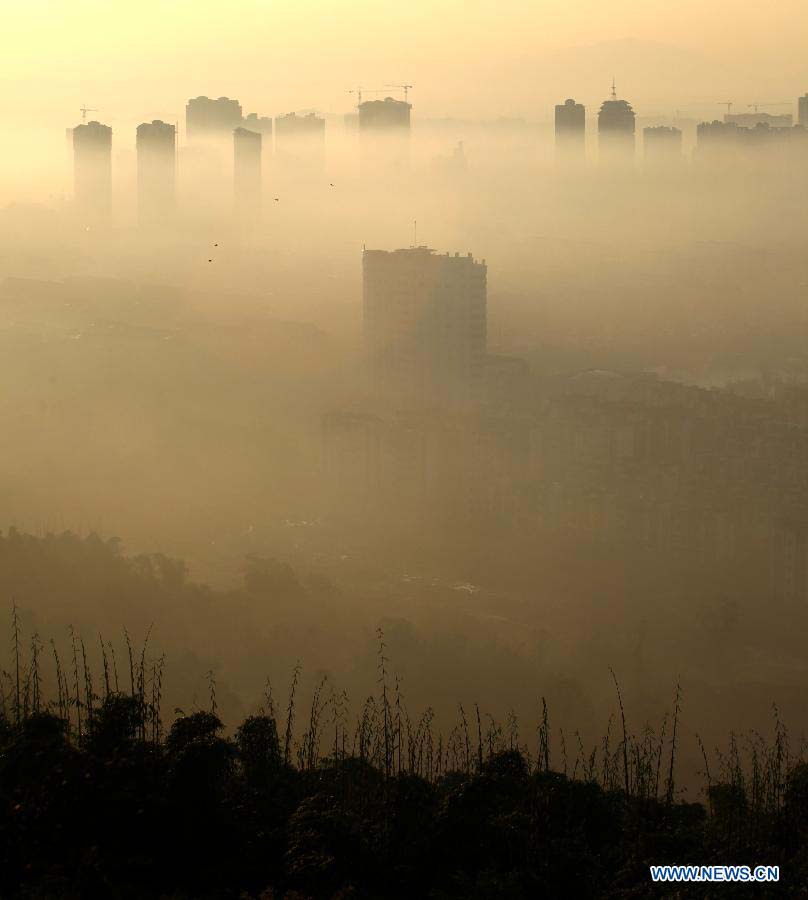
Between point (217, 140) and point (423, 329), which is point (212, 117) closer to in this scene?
point (217, 140)

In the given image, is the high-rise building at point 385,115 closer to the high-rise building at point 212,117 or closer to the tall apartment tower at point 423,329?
the high-rise building at point 212,117

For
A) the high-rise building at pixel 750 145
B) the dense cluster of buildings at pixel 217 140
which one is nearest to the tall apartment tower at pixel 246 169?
the dense cluster of buildings at pixel 217 140

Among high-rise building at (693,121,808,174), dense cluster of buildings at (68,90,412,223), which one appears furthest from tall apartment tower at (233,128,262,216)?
high-rise building at (693,121,808,174)

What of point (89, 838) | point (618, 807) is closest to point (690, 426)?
point (618, 807)

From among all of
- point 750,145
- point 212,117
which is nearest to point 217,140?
point 212,117

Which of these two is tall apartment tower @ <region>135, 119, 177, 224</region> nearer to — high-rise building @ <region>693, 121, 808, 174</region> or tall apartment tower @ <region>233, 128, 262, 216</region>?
tall apartment tower @ <region>233, 128, 262, 216</region>
